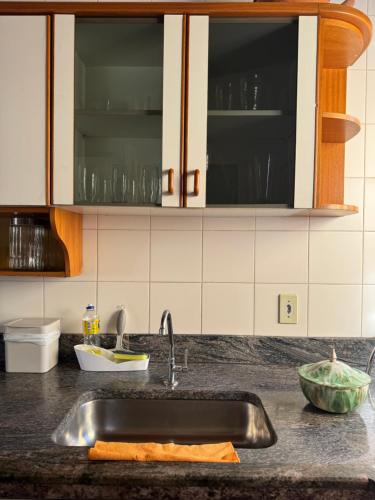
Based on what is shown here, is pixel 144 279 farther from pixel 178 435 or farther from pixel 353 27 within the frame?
pixel 353 27

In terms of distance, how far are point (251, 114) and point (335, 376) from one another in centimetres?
85

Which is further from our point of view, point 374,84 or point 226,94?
point 374,84

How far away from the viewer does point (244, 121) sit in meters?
1.41

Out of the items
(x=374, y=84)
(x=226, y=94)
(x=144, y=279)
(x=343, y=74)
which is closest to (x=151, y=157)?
(x=226, y=94)

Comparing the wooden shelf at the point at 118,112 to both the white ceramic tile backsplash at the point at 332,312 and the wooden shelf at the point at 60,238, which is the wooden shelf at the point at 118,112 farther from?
the white ceramic tile backsplash at the point at 332,312

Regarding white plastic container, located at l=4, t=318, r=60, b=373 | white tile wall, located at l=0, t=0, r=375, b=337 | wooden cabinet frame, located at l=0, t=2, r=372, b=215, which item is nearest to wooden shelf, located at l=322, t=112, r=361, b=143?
wooden cabinet frame, located at l=0, t=2, r=372, b=215

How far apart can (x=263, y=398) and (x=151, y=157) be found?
2.78 feet

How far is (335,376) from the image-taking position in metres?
1.23

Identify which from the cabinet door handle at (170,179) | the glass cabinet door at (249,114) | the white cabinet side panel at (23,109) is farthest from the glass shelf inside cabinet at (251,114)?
the white cabinet side panel at (23,109)

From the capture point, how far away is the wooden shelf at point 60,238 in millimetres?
1464

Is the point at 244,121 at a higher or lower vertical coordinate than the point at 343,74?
lower

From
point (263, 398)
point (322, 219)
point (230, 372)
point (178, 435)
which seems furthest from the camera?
point (322, 219)

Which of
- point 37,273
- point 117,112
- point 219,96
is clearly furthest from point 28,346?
point 219,96

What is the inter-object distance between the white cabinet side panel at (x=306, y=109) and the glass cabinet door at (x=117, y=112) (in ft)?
1.46
